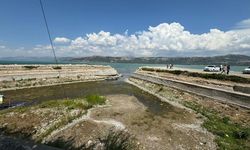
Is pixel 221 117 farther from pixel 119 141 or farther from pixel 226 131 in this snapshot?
pixel 119 141

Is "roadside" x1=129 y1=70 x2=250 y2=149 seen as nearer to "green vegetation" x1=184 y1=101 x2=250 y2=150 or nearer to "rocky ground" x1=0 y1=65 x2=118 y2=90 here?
"green vegetation" x1=184 y1=101 x2=250 y2=150

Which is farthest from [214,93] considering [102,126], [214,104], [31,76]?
[31,76]

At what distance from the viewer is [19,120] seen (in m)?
13.8

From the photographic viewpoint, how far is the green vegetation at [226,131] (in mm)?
10852

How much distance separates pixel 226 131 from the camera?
43.0 ft

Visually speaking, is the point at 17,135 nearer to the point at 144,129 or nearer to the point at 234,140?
the point at 144,129

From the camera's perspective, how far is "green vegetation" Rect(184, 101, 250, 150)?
10852 millimetres

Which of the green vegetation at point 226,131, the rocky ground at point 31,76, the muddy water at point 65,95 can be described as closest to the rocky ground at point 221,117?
the green vegetation at point 226,131

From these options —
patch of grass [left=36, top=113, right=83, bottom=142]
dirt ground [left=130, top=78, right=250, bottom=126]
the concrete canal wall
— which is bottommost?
dirt ground [left=130, top=78, right=250, bottom=126]

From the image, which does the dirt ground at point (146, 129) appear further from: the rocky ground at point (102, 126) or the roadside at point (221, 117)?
the roadside at point (221, 117)

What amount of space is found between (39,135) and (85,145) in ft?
10.9

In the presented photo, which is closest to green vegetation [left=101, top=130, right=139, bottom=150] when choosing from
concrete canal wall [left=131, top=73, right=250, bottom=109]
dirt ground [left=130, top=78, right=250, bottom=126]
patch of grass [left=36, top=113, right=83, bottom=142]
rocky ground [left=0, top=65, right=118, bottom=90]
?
patch of grass [left=36, top=113, right=83, bottom=142]

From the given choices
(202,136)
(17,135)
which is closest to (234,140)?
(202,136)

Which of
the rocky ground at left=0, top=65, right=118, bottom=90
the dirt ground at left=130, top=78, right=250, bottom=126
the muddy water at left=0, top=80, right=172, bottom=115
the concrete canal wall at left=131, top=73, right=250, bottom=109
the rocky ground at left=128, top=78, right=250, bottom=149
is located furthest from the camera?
the rocky ground at left=0, top=65, right=118, bottom=90
